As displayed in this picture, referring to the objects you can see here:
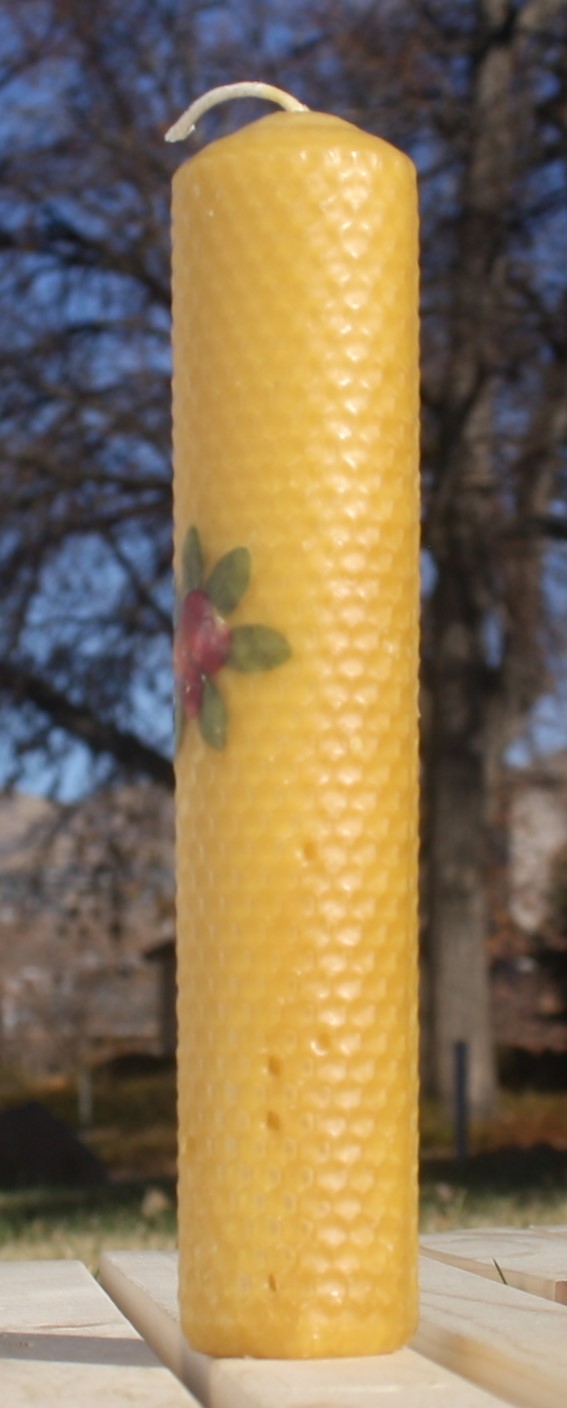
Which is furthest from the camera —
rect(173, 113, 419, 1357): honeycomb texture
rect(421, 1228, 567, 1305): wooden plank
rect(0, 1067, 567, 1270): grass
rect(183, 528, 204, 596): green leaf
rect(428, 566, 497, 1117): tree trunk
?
rect(428, 566, 497, 1117): tree trunk

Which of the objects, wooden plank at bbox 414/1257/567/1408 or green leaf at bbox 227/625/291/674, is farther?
green leaf at bbox 227/625/291/674

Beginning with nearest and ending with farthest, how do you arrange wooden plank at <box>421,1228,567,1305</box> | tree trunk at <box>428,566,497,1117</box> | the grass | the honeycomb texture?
the honeycomb texture → wooden plank at <box>421,1228,567,1305</box> → the grass → tree trunk at <box>428,566,497,1117</box>

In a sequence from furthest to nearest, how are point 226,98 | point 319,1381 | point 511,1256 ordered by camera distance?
1. point 511,1256
2. point 226,98
3. point 319,1381

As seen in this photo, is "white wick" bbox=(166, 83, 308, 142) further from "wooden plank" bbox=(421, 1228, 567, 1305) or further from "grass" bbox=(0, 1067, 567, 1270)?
"grass" bbox=(0, 1067, 567, 1270)

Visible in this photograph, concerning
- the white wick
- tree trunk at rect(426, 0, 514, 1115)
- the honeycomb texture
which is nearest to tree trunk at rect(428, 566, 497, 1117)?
tree trunk at rect(426, 0, 514, 1115)

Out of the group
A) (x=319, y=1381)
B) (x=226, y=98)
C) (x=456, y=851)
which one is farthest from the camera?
(x=456, y=851)

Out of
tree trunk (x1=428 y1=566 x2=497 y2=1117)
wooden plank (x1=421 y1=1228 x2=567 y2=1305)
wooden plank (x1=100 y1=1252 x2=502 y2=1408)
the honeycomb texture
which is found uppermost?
the honeycomb texture

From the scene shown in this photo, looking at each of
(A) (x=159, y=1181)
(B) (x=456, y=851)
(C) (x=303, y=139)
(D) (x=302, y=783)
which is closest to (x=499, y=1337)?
(D) (x=302, y=783)

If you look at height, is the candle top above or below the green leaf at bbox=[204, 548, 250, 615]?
above

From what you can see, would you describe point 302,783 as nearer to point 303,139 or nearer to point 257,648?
point 257,648
